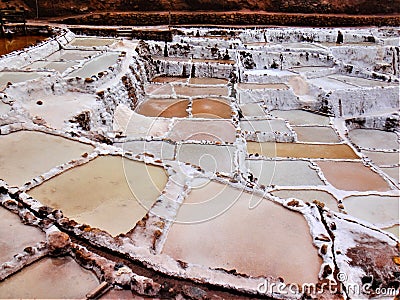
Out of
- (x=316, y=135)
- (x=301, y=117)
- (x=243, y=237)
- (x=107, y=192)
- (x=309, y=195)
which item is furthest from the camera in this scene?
(x=301, y=117)

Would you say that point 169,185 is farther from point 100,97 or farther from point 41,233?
point 100,97

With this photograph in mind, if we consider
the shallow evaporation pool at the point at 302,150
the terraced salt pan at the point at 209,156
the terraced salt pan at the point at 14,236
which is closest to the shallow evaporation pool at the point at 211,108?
the shallow evaporation pool at the point at 302,150

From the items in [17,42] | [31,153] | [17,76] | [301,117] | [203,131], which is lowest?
[301,117]

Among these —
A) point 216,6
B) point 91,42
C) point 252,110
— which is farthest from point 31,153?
point 216,6

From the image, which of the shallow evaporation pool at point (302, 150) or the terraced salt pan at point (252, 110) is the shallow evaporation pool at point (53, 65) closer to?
the terraced salt pan at point (252, 110)

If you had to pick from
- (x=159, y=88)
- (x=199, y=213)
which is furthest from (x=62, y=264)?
(x=159, y=88)

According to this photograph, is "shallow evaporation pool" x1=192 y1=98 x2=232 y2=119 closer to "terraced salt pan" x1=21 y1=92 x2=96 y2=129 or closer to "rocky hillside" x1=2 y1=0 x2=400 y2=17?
"terraced salt pan" x1=21 y1=92 x2=96 y2=129

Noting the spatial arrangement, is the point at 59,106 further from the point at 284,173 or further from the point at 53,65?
the point at 284,173
